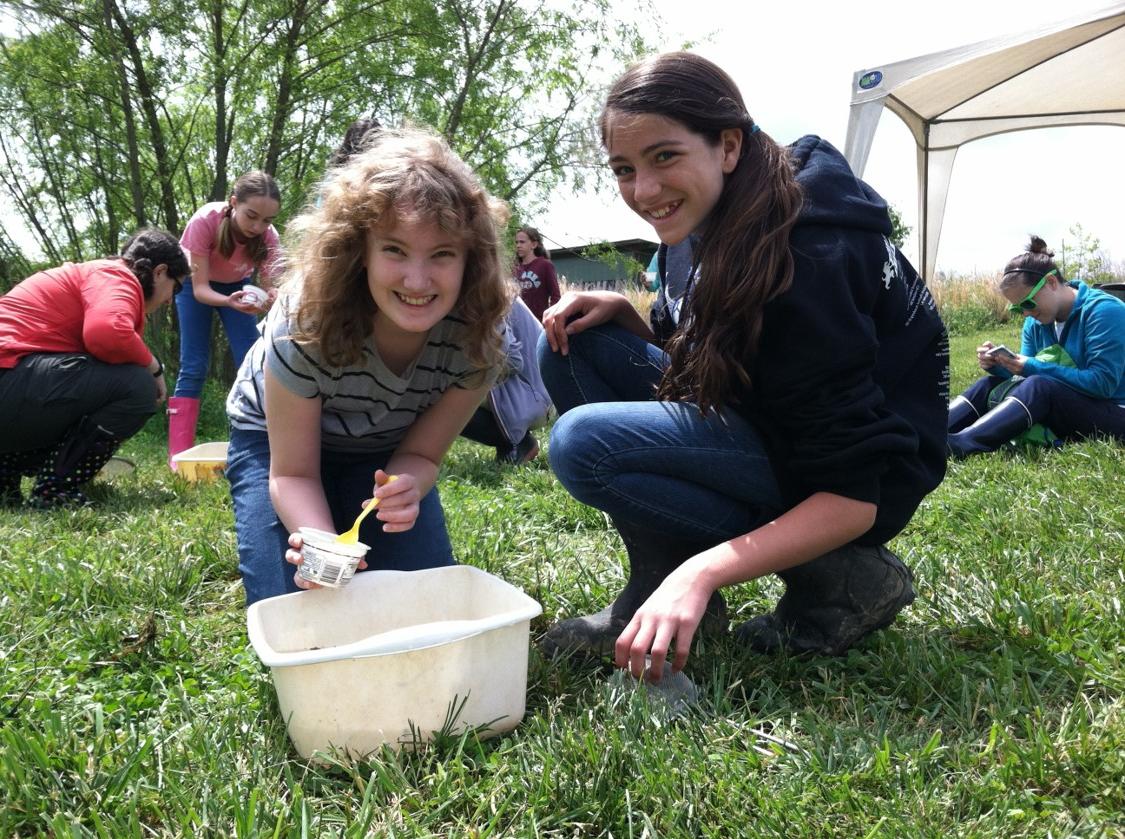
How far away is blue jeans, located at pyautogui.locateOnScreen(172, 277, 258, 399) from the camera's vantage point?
16.2 ft

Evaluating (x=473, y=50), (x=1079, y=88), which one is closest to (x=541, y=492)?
(x=1079, y=88)

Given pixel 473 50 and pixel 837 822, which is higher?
pixel 473 50

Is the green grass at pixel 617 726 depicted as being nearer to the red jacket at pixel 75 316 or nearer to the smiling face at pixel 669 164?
the smiling face at pixel 669 164

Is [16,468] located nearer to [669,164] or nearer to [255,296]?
[255,296]

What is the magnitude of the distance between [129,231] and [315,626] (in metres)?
10.3

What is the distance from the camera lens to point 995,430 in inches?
156

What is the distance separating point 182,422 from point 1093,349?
176 inches

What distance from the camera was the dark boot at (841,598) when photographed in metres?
1.81

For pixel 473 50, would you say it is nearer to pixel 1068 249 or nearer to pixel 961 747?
pixel 961 747

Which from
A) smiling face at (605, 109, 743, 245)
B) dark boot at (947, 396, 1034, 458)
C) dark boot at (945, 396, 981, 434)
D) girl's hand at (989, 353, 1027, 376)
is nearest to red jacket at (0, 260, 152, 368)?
smiling face at (605, 109, 743, 245)

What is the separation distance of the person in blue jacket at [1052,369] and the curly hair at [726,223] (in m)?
2.72

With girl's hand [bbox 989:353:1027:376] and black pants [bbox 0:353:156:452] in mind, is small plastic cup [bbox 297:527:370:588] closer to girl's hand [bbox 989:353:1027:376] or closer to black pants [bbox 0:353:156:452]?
black pants [bbox 0:353:156:452]

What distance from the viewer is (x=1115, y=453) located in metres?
3.46

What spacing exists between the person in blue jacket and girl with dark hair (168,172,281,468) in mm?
3567
